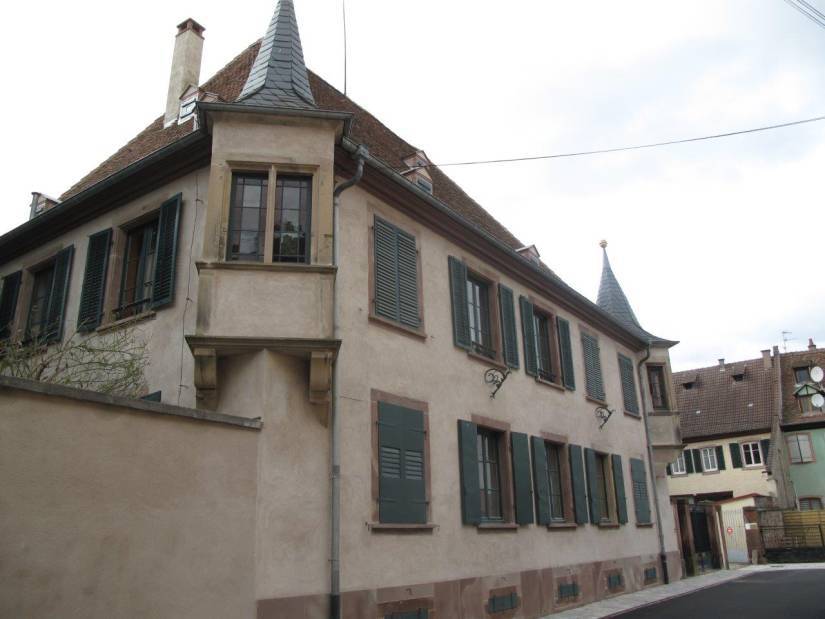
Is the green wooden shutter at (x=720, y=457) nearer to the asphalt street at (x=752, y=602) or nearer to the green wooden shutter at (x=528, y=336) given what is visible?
the asphalt street at (x=752, y=602)

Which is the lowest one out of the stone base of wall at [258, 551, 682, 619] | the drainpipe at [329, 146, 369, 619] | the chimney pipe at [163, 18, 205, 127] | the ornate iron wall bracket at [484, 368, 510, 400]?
the stone base of wall at [258, 551, 682, 619]

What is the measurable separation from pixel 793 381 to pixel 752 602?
29.6m

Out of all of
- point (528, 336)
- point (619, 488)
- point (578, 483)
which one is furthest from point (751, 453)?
point (528, 336)

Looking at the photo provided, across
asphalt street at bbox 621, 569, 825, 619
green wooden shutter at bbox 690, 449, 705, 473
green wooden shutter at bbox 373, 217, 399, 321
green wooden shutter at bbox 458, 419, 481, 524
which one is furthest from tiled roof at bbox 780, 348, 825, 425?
green wooden shutter at bbox 373, 217, 399, 321

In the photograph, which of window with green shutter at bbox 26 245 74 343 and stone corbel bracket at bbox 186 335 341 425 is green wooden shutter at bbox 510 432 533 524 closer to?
stone corbel bracket at bbox 186 335 341 425

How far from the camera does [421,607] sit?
10461 mm

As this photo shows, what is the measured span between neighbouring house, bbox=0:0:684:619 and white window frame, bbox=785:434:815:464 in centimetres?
2720

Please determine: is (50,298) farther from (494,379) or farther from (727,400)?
(727,400)

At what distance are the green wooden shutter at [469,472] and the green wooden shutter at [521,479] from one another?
1.25 m

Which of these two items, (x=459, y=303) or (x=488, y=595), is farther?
(x=459, y=303)

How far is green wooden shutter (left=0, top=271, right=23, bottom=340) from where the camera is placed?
1366 centimetres

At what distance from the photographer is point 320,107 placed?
13.2 meters

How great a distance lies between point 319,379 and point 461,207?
8.31 metres

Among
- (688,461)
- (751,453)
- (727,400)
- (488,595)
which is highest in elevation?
(727,400)
